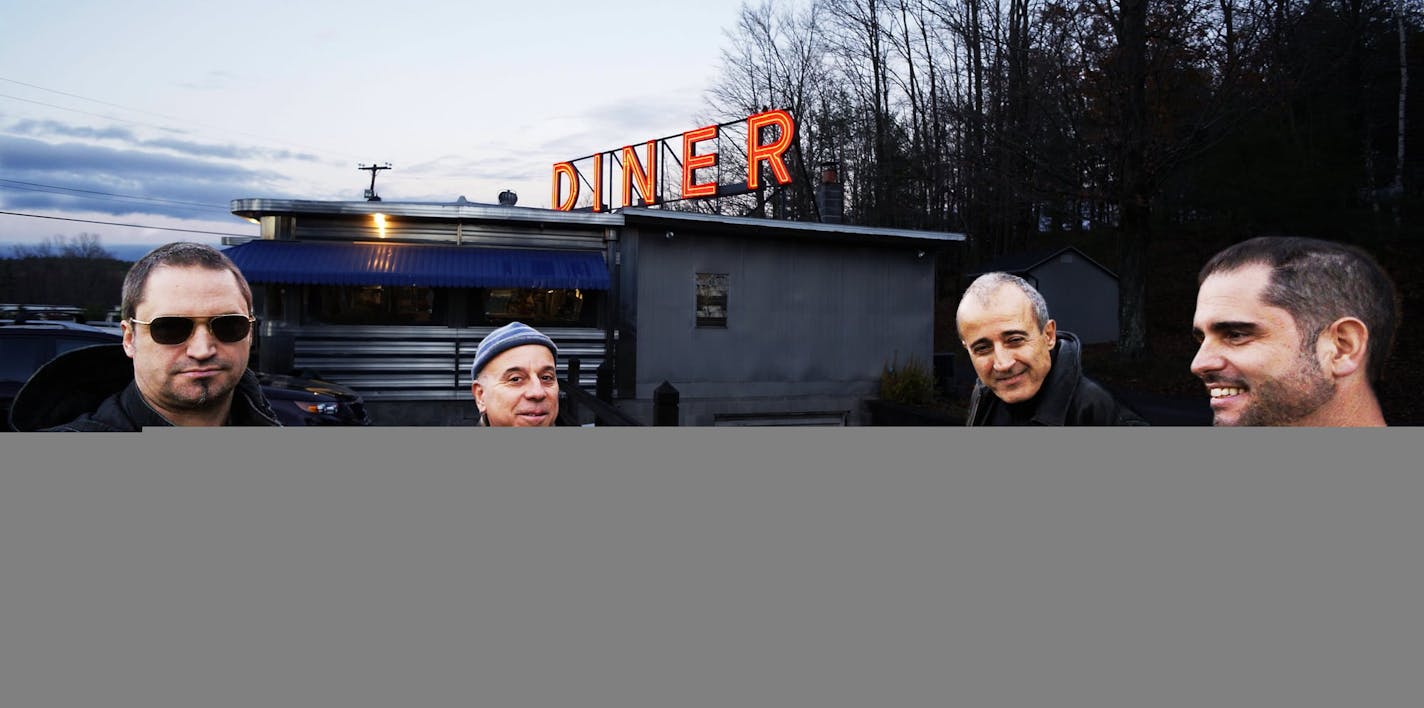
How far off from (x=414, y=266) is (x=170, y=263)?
1090 cm

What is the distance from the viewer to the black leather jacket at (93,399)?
2.06 m

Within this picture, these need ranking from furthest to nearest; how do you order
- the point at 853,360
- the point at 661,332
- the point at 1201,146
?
the point at 1201,146
the point at 853,360
the point at 661,332

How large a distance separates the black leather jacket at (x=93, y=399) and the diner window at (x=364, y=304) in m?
11.2

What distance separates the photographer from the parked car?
885 cm

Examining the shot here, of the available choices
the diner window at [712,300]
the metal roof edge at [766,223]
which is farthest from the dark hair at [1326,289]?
the diner window at [712,300]

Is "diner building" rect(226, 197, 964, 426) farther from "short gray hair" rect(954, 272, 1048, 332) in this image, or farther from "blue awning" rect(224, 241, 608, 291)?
"short gray hair" rect(954, 272, 1048, 332)

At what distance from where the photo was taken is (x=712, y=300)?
1438 cm

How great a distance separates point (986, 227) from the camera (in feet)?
136

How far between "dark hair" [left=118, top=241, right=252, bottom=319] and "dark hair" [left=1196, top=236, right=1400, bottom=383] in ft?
6.50

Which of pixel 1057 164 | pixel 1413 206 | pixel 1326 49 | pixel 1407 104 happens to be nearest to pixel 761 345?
pixel 1057 164

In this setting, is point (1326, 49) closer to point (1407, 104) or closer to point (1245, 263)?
point (1407, 104)

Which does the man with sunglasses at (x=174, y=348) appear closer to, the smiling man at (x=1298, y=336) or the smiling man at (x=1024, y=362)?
the smiling man at (x=1024, y=362)

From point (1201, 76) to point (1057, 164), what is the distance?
314 cm

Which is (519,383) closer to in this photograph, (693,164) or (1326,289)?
(1326,289)
